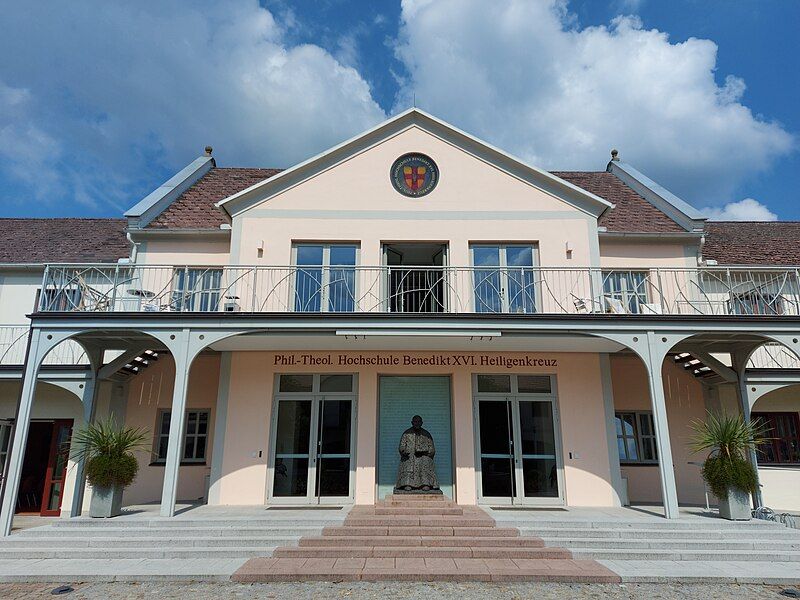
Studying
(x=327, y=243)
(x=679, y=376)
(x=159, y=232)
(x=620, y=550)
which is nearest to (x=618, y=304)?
(x=679, y=376)

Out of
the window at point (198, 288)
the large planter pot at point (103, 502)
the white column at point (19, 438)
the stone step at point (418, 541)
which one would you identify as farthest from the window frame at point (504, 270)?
the white column at point (19, 438)

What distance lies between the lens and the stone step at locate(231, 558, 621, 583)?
6.85 meters

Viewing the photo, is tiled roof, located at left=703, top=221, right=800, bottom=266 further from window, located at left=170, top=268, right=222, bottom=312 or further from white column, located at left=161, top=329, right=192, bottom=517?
white column, located at left=161, top=329, right=192, bottom=517

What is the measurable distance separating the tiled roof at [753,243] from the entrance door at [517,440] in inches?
263

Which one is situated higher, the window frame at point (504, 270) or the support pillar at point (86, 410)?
the window frame at point (504, 270)

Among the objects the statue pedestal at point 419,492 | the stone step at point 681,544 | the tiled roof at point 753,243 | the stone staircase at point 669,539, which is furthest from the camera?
the tiled roof at point 753,243

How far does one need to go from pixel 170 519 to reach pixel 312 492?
297 centimetres

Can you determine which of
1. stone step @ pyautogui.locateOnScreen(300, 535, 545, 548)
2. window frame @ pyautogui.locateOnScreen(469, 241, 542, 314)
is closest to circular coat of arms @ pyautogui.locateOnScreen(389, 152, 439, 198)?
window frame @ pyautogui.locateOnScreen(469, 241, 542, 314)

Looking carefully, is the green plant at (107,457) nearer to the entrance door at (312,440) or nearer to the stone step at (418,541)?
the entrance door at (312,440)

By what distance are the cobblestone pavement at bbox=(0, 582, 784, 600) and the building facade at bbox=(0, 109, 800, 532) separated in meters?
3.35

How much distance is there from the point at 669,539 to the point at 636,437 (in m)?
4.55

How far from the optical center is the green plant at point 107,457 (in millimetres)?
9195

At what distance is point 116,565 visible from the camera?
24.3ft

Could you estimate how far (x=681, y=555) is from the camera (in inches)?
309
